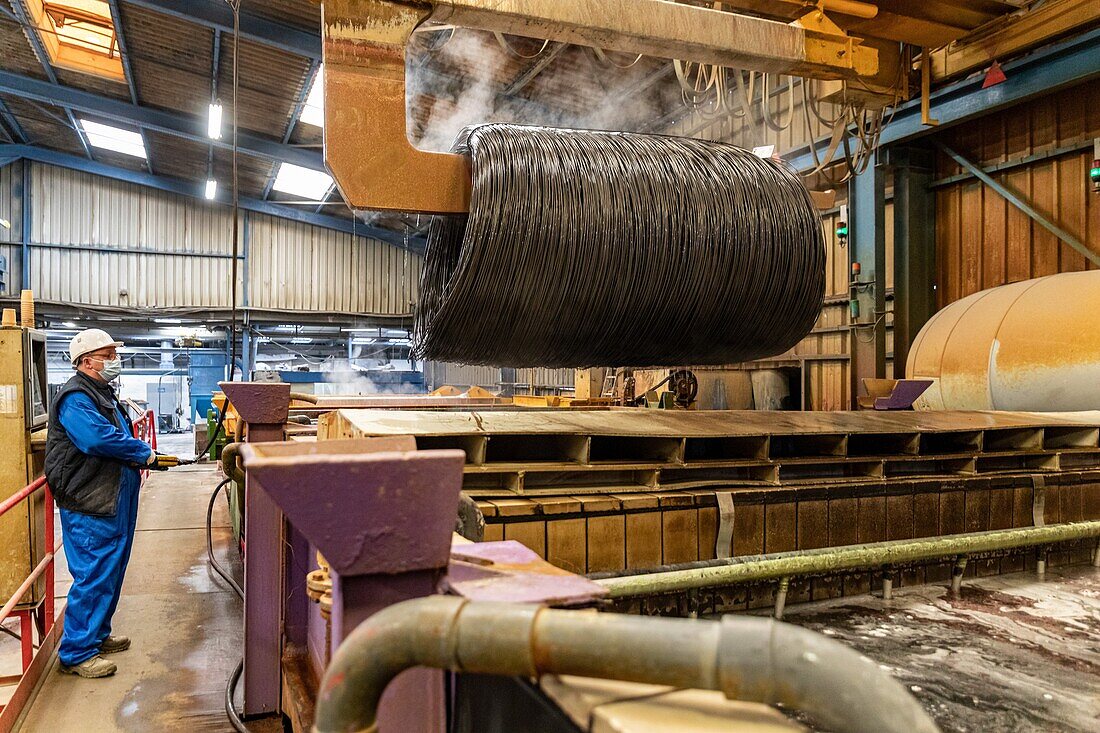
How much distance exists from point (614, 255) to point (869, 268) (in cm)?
597

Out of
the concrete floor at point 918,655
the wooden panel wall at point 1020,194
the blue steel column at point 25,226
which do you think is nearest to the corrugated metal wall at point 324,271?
the blue steel column at point 25,226

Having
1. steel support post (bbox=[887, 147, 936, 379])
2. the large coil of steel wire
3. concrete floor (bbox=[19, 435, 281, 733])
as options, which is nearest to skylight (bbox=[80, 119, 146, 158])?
concrete floor (bbox=[19, 435, 281, 733])

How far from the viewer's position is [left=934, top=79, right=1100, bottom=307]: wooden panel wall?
6375 millimetres

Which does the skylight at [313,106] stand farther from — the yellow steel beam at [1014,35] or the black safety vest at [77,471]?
the yellow steel beam at [1014,35]

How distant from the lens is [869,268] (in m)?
7.34

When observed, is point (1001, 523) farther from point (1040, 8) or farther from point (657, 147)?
point (1040, 8)

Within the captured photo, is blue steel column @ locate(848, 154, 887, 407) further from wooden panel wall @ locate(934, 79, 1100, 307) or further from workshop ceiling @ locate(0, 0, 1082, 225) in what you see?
workshop ceiling @ locate(0, 0, 1082, 225)

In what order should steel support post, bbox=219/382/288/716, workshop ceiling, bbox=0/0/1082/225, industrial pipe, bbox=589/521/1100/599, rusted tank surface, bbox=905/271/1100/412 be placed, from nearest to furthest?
industrial pipe, bbox=589/521/1100/599 < steel support post, bbox=219/382/288/716 < rusted tank surface, bbox=905/271/1100/412 < workshop ceiling, bbox=0/0/1082/225

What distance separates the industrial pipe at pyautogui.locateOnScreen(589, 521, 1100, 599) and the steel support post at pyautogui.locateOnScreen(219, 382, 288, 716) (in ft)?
6.73

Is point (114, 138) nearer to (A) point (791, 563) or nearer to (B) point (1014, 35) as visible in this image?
(B) point (1014, 35)

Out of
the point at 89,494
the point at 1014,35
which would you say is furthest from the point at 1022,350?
the point at 89,494

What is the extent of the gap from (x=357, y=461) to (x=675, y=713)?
63cm

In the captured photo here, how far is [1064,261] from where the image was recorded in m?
6.57

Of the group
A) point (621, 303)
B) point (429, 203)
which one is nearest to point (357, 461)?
point (429, 203)
